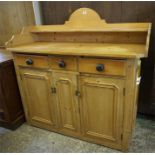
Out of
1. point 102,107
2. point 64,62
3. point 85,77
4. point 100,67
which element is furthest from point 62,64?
point 102,107

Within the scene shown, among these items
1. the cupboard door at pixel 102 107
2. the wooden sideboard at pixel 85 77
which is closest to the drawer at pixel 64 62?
the wooden sideboard at pixel 85 77

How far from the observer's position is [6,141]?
171 centimetres

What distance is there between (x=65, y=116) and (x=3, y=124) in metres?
0.79

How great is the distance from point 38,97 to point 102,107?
676 mm

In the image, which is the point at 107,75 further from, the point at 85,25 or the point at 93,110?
the point at 85,25

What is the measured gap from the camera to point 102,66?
1264mm

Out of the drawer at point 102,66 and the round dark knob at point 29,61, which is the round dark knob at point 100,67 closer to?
the drawer at point 102,66

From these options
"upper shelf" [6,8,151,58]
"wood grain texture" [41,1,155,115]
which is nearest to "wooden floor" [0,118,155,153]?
"wood grain texture" [41,1,155,115]

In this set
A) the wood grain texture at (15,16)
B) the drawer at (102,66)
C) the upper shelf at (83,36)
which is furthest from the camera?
the wood grain texture at (15,16)

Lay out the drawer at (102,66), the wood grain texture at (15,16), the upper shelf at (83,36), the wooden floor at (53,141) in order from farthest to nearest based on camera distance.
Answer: the wood grain texture at (15,16) → the wooden floor at (53,141) → the upper shelf at (83,36) → the drawer at (102,66)

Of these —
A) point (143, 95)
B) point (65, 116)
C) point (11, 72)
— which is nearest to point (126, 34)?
point (143, 95)

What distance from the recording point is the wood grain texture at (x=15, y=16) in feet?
6.57

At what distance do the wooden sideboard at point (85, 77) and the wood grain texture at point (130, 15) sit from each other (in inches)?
7.0

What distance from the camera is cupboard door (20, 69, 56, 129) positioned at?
159cm
